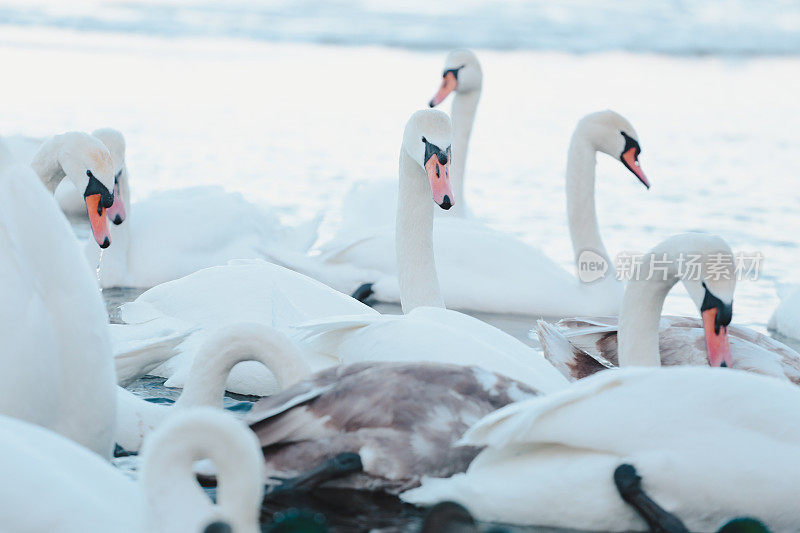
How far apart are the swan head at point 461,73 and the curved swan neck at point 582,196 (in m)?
1.99

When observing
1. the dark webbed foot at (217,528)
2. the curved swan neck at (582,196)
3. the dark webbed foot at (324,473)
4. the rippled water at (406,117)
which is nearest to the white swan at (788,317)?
the rippled water at (406,117)

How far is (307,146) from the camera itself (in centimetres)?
1127

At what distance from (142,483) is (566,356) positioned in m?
2.39

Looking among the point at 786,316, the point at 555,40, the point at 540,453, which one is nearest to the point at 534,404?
the point at 540,453

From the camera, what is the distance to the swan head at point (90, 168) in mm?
5516

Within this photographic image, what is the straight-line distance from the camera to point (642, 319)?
4602mm

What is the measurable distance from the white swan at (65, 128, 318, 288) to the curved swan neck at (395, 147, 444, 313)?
1.84 meters

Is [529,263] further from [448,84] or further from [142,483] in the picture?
[142,483]

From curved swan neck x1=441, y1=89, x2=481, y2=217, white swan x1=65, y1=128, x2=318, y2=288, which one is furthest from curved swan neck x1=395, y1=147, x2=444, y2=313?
curved swan neck x1=441, y1=89, x2=481, y2=217

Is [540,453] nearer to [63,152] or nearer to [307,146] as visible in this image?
[63,152]

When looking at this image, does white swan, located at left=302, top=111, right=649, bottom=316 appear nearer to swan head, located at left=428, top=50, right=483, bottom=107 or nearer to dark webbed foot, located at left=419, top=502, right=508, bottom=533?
swan head, located at left=428, top=50, right=483, bottom=107

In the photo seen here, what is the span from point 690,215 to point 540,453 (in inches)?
230

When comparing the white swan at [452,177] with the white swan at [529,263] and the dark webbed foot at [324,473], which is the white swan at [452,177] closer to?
the white swan at [529,263]

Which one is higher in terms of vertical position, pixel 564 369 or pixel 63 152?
pixel 63 152
